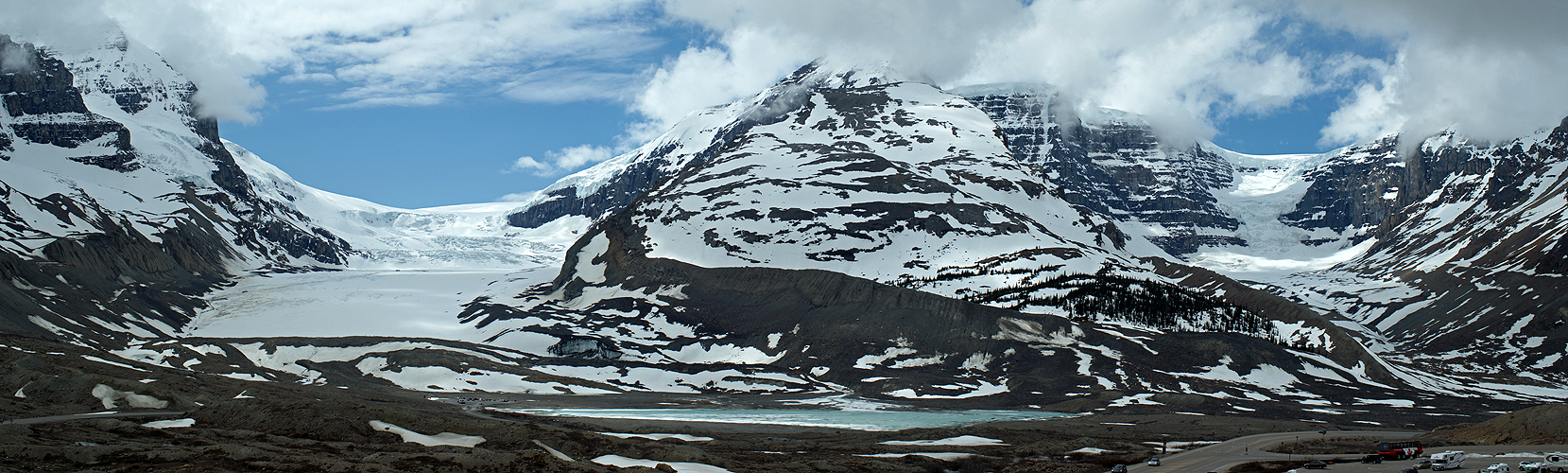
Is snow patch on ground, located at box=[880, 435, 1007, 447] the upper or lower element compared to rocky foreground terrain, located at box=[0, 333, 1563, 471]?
upper

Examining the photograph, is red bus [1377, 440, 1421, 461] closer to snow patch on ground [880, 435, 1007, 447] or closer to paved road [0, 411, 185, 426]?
snow patch on ground [880, 435, 1007, 447]

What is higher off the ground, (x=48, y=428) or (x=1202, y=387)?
(x=1202, y=387)

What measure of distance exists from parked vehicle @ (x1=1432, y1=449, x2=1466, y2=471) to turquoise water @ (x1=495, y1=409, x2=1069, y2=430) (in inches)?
1998

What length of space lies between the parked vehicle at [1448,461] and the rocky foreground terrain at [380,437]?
20233 millimetres

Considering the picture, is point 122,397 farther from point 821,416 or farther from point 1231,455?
point 1231,455

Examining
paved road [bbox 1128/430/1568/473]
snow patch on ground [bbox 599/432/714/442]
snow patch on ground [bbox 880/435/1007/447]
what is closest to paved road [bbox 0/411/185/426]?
snow patch on ground [bbox 599/432/714/442]

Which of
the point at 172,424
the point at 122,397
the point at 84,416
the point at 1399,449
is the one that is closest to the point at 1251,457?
the point at 1399,449

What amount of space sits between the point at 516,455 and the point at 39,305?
155 m

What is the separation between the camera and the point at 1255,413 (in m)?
140

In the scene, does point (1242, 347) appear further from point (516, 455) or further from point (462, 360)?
point (516, 455)

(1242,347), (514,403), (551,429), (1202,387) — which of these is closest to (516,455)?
(551,429)

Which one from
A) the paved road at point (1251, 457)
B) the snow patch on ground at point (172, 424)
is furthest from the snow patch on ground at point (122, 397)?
the paved road at point (1251, 457)

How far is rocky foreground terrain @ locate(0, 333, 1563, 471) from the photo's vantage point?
62531mm

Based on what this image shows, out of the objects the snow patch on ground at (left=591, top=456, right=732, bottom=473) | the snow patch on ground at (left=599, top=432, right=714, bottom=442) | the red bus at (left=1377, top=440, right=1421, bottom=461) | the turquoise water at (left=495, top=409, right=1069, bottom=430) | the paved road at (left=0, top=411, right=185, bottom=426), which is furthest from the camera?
the turquoise water at (left=495, top=409, right=1069, bottom=430)
